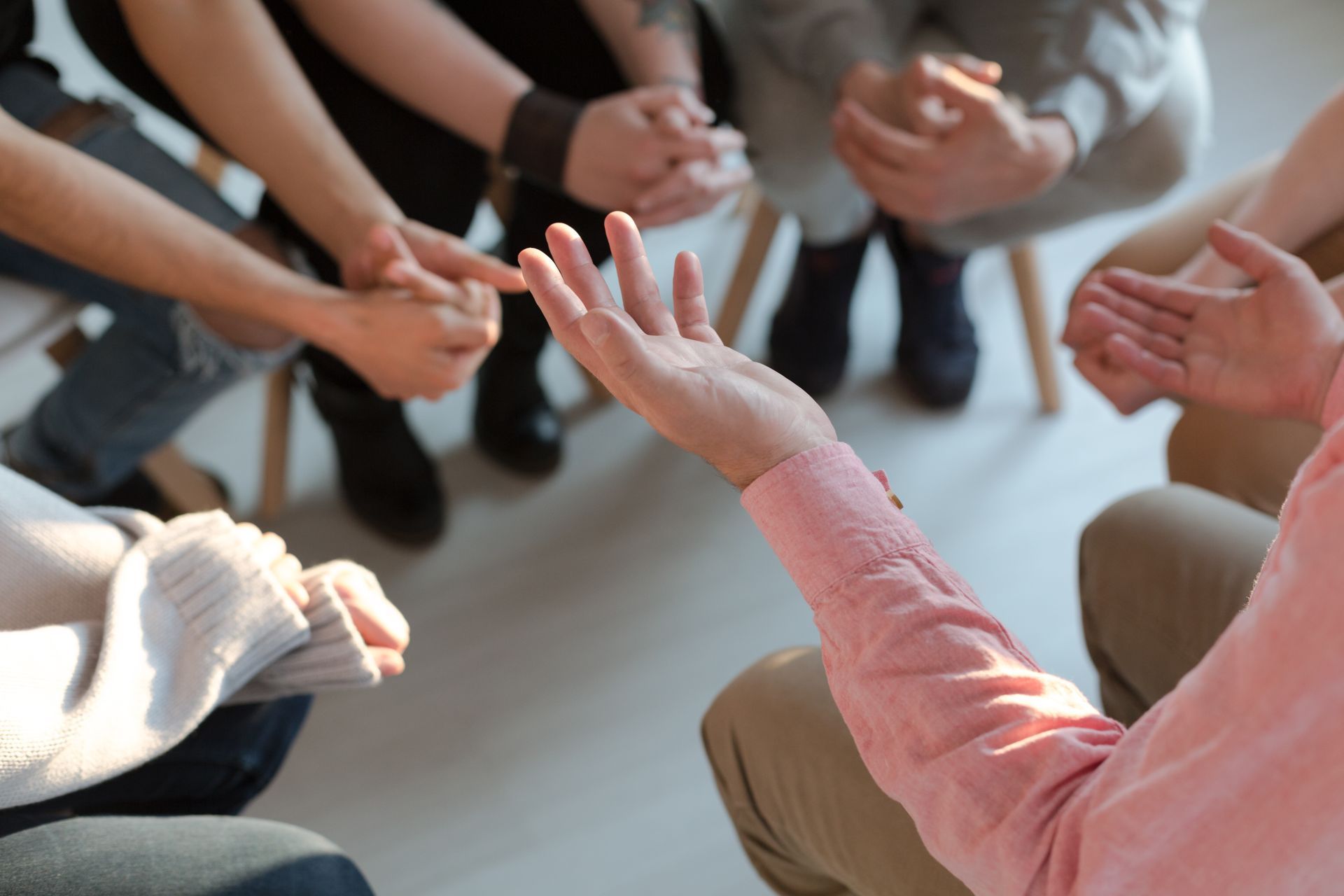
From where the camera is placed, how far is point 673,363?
56 centimetres

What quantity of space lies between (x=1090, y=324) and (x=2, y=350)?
0.96 meters

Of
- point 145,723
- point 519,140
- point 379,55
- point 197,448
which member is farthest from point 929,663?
point 197,448

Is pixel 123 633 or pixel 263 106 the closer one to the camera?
pixel 123 633

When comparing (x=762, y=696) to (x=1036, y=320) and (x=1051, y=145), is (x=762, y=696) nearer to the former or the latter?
(x=1051, y=145)

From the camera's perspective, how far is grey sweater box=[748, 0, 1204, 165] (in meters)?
1.05

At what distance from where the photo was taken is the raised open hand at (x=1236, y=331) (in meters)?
0.71

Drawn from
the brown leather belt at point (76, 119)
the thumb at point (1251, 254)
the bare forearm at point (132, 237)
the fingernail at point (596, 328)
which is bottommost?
the bare forearm at point (132, 237)

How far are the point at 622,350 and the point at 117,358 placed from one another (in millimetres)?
716

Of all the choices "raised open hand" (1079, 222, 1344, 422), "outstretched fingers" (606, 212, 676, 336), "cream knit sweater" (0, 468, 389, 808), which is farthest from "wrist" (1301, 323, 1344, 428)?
"cream knit sweater" (0, 468, 389, 808)

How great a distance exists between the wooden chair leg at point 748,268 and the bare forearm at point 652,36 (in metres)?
0.27

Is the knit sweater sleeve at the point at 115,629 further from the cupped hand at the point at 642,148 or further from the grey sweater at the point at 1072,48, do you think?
the grey sweater at the point at 1072,48

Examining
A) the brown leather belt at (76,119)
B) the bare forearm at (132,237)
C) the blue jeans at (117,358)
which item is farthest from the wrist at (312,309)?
the brown leather belt at (76,119)

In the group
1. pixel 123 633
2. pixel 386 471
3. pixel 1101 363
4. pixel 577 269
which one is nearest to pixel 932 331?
pixel 1101 363

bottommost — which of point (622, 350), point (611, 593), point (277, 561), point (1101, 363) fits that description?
point (611, 593)
